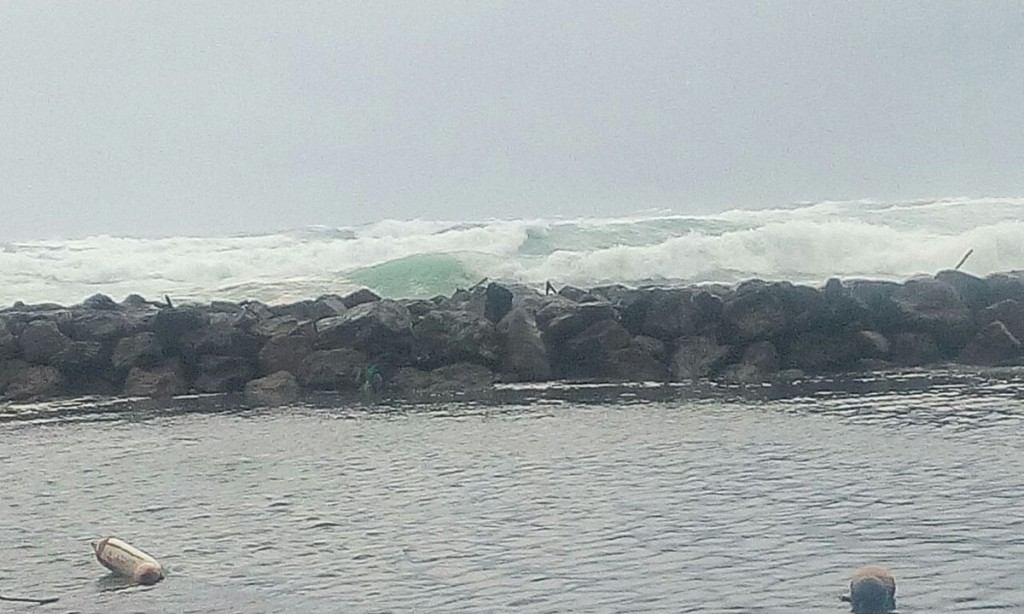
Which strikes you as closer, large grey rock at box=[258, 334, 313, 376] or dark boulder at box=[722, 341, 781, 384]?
dark boulder at box=[722, 341, 781, 384]

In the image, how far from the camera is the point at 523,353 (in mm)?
23375

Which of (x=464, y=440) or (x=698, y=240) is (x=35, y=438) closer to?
(x=464, y=440)

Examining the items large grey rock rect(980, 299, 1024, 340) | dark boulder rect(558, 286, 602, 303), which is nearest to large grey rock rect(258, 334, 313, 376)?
dark boulder rect(558, 286, 602, 303)

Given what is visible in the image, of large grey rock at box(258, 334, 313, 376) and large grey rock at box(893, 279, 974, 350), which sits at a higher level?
large grey rock at box(893, 279, 974, 350)

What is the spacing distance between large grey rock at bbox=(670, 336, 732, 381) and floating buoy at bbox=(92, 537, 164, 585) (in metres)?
13.3

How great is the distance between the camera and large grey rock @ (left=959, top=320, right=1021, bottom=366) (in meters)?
22.5

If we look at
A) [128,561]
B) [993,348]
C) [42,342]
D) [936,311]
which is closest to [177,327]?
[42,342]

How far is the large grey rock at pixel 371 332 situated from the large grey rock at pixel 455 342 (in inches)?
10.7

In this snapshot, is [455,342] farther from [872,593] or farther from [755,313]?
[872,593]

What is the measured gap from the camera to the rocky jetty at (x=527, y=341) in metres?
22.8

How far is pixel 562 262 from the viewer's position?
1911 inches

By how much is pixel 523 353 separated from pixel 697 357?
9.75ft

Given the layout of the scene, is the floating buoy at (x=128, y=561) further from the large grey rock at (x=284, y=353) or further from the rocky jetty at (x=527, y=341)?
the large grey rock at (x=284, y=353)

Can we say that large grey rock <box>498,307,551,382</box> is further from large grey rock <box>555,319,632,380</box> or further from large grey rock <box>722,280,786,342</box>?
large grey rock <box>722,280,786,342</box>
